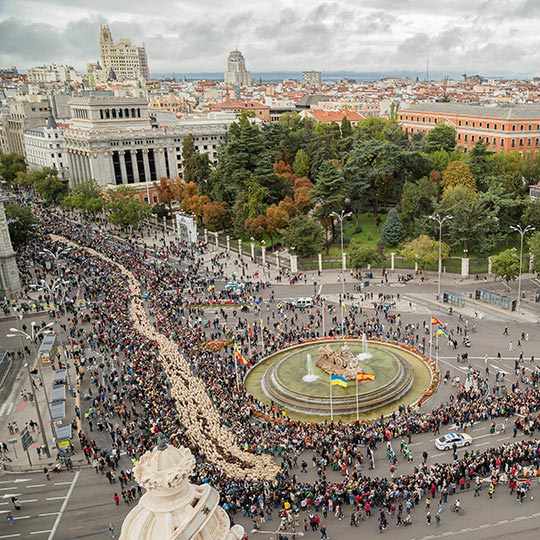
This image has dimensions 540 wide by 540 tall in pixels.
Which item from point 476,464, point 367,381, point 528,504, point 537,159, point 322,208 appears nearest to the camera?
point 528,504

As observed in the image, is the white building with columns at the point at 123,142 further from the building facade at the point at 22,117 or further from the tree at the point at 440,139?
the tree at the point at 440,139

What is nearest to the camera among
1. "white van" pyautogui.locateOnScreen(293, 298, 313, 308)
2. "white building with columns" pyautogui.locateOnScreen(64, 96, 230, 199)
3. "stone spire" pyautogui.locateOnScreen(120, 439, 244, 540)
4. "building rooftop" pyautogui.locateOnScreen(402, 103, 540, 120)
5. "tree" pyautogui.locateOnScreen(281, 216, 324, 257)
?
"stone spire" pyautogui.locateOnScreen(120, 439, 244, 540)

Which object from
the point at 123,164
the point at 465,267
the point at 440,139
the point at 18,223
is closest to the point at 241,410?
the point at 465,267

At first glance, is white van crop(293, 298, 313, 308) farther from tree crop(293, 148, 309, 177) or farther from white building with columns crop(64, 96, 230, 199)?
white building with columns crop(64, 96, 230, 199)

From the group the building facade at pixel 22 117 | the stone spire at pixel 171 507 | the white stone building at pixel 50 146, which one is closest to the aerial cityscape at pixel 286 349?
the stone spire at pixel 171 507

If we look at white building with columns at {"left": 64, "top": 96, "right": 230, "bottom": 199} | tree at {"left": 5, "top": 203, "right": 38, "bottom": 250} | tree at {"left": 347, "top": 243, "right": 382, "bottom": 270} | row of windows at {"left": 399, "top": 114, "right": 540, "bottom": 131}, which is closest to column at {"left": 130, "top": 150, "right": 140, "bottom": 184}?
white building with columns at {"left": 64, "top": 96, "right": 230, "bottom": 199}

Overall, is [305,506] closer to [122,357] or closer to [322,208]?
[122,357]

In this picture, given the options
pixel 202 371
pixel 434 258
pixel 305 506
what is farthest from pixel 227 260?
pixel 305 506
